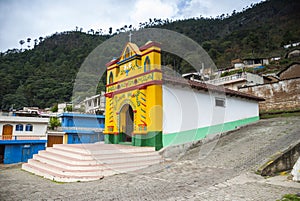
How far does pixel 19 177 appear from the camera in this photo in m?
7.49

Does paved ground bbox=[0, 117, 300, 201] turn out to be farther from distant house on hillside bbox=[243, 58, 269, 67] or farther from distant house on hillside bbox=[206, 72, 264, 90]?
distant house on hillside bbox=[243, 58, 269, 67]

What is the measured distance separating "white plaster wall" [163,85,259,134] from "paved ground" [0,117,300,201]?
5.65 ft

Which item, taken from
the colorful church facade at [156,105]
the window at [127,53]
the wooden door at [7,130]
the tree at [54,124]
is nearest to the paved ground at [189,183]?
the colorful church facade at [156,105]

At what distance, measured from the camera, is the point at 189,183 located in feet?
19.2

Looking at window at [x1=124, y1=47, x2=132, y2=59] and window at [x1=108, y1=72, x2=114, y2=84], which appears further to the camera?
window at [x1=108, y1=72, x2=114, y2=84]

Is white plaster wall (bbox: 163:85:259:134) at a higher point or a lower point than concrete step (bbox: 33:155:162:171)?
higher

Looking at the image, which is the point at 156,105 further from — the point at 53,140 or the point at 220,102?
the point at 53,140

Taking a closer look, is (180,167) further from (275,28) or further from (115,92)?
(275,28)

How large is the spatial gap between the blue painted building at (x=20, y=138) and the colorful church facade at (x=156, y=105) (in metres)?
10.6

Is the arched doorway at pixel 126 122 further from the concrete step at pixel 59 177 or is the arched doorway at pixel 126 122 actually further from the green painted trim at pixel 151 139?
the concrete step at pixel 59 177

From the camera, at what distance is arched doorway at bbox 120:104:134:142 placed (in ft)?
39.0

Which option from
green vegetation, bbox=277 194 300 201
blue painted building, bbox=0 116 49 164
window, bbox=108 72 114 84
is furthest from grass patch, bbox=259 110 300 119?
blue painted building, bbox=0 116 49 164

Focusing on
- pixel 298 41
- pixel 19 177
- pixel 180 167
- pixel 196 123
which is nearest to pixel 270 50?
pixel 298 41

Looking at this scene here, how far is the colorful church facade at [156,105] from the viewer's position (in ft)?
31.9
